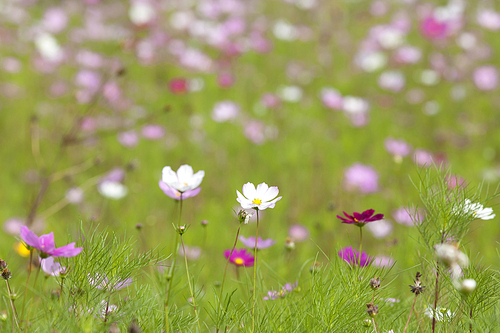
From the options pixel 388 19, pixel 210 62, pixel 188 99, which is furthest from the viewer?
pixel 388 19

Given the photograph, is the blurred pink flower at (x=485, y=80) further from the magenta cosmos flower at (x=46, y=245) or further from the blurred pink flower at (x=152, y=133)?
the magenta cosmos flower at (x=46, y=245)

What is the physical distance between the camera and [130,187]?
7.75 ft

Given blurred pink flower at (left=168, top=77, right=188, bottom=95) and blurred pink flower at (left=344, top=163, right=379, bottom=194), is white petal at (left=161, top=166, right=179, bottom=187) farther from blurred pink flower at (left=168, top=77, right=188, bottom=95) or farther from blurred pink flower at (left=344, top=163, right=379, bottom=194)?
blurred pink flower at (left=168, top=77, right=188, bottom=95)

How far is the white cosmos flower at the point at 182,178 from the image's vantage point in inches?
29.9

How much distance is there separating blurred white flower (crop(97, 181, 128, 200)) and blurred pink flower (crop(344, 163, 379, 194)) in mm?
1166

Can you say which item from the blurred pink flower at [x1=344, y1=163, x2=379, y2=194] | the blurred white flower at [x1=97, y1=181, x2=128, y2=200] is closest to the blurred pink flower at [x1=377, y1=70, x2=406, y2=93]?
the blurred pink flower at [x1=344, y1=163, x2=379, y2=194]

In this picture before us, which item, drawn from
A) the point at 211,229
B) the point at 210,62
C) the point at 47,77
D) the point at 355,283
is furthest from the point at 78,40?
the point at 355,283

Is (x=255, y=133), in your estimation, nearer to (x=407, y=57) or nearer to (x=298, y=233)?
(x=298, y=233)

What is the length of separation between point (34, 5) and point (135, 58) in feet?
7.88

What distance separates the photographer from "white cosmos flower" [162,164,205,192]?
2.49ft

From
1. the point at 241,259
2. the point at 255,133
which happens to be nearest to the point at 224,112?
the point at 255,133

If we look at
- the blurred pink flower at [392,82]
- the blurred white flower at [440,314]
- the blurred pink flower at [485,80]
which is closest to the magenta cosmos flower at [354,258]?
the blurred white flower at [440,314]

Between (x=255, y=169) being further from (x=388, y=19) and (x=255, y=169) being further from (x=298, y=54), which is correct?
(x=388, y=19)

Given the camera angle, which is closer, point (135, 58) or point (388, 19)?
point (135, 58)
